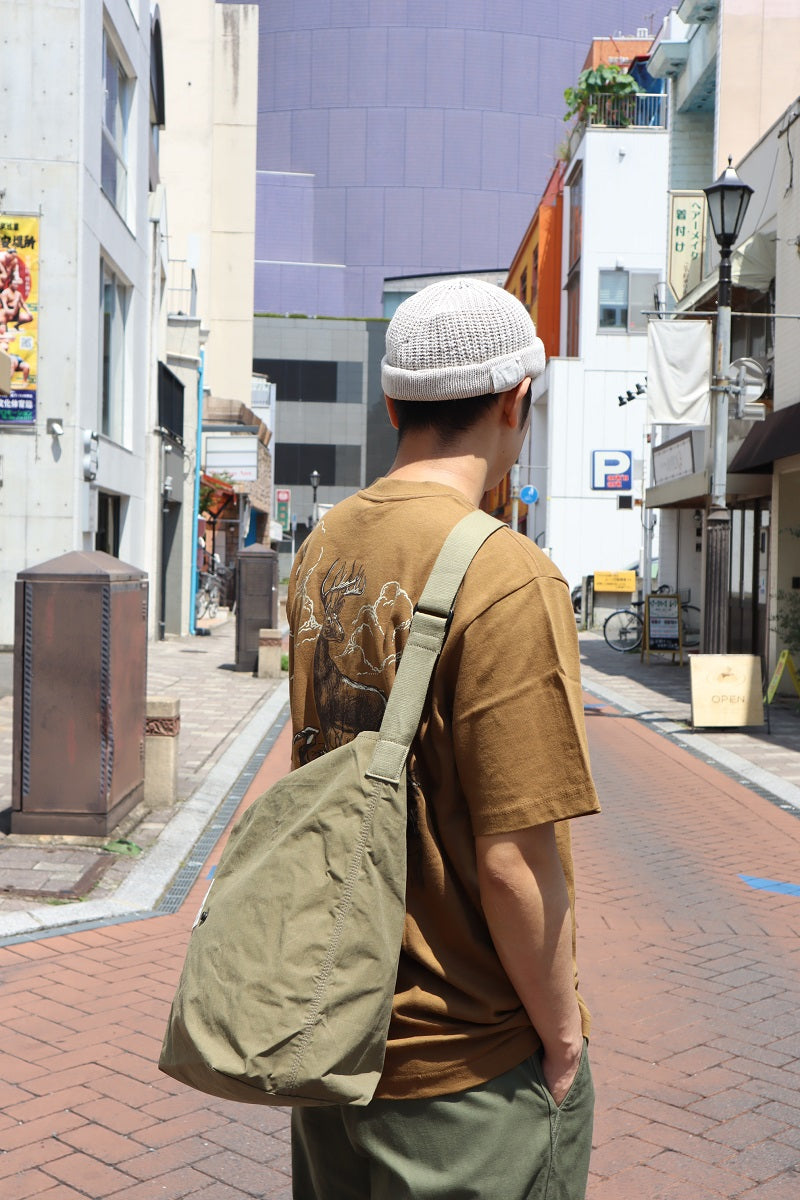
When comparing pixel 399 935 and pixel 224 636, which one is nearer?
pixel 399 935

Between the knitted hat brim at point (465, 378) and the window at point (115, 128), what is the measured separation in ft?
53.7

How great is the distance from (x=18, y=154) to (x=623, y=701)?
10059 millimetres

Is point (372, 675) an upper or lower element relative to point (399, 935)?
upper

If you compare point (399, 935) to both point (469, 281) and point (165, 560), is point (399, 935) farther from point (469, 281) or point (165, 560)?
point (165, 560)

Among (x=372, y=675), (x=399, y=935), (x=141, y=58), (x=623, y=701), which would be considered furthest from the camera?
(x=141, y=58)

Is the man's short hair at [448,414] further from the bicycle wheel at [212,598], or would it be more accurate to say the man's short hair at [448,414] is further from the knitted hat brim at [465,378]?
the bicycle wheel at [212,598]

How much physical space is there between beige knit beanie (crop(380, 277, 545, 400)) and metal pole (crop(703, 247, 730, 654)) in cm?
1287

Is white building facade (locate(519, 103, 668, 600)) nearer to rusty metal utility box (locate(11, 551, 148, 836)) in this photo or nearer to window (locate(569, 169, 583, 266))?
window (locate(569, 169, 583, 266))

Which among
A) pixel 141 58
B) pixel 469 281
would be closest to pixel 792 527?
pixel 141 58

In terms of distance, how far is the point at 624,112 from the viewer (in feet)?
129

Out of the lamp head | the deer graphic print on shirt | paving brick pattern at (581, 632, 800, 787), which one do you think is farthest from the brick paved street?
the lamp head

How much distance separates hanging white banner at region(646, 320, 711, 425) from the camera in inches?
634

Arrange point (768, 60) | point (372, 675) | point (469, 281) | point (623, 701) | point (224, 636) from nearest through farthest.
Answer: point (372, 675)
point (469, 281)
point (623, 701)
point (768, 60)
point (224, 636)

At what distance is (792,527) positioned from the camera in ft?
55.1
